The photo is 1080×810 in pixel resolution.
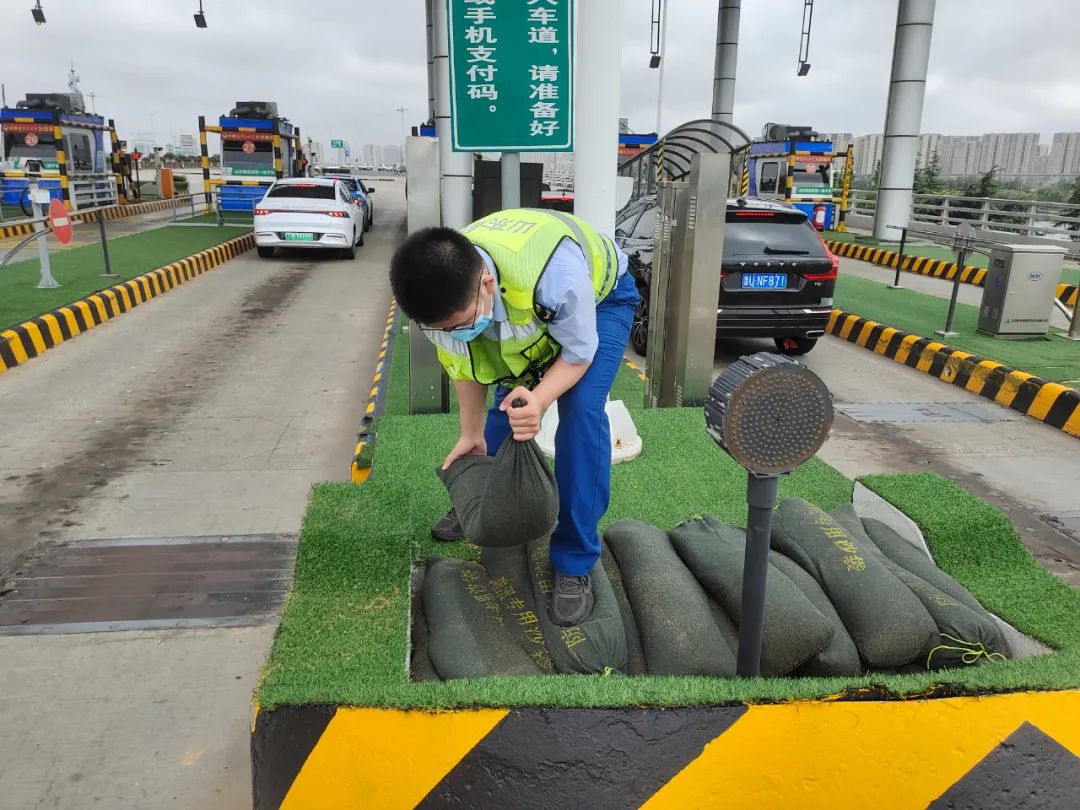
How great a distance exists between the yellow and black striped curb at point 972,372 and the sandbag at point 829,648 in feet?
15.1

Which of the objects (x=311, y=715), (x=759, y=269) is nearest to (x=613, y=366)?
(x=311, y=715)

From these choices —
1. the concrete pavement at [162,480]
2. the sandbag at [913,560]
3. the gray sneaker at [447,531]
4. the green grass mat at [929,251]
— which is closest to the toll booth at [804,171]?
the green grass mat at [929,251]

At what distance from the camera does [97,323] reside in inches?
374

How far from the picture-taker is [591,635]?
2.47 metres

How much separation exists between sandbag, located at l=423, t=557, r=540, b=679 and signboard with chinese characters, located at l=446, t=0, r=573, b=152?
2.43 m

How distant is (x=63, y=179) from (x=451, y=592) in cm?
2084

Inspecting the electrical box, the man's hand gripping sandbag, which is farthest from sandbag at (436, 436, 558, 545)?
the electrical box

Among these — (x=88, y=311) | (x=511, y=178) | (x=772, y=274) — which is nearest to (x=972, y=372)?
(x=772, y=274)

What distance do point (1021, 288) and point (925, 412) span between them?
279 centimetres

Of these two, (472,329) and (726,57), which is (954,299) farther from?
(726,57)

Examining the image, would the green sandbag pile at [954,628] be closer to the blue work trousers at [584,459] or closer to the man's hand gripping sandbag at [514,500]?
the blue work trousers at [584,459]

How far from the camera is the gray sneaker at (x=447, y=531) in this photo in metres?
3.26

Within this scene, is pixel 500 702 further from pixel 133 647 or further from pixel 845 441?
pixel 845 441

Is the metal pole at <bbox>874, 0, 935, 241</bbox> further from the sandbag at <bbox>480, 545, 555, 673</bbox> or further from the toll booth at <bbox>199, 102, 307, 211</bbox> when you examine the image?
the sandbag at <bbox>480, 545, 555, 673</bbox>
